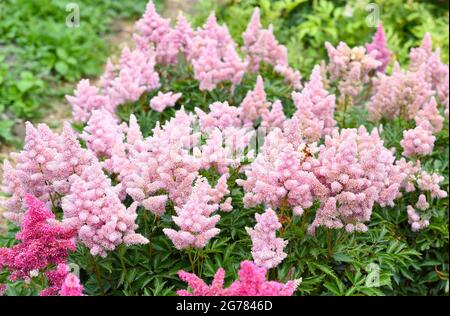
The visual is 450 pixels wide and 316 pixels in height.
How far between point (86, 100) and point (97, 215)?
197 centimetres

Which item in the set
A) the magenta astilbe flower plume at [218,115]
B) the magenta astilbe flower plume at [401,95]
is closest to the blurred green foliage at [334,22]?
the magenta astilbe flower plume at [401,95]

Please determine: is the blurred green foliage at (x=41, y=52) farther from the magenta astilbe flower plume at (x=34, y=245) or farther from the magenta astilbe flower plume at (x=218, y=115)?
the magenta astilbe flower plume at (x=34, y=245)

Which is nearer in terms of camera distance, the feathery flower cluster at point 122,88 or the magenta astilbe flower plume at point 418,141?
the magenta astilbe flower plume at point 418,141

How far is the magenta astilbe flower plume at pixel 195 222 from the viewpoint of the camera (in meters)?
3.50

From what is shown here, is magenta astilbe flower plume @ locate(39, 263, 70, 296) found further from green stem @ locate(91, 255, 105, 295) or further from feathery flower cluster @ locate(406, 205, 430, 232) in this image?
feathery flower cluster @ locate(406, 205, 430, 232)

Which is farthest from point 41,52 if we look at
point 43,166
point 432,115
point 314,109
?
point 432,115

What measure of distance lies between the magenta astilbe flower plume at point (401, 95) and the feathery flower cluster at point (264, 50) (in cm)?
76

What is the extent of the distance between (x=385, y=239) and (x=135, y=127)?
1794mm

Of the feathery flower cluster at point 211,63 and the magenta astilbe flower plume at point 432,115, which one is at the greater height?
the feathery flower cluster at point 211,63

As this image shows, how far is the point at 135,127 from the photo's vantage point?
4.37 metres

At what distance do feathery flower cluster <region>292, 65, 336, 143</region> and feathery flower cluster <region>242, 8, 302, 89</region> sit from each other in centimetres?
93

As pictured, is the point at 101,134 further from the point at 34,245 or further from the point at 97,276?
the point at 34,245

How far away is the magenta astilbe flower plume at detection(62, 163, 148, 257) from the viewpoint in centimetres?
344
